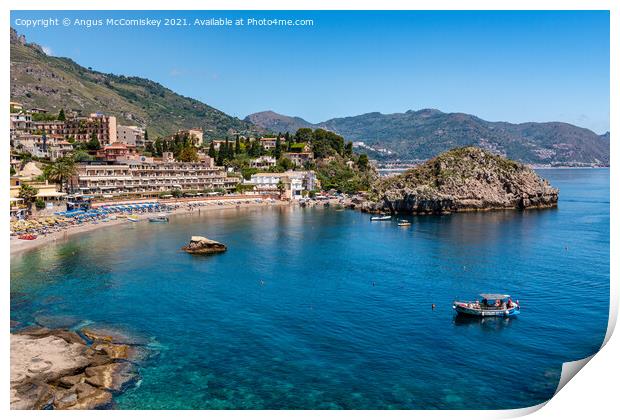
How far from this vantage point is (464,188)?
137 ft

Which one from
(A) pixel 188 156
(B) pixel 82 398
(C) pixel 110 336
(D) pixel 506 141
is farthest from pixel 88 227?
(D) pixel 506 141

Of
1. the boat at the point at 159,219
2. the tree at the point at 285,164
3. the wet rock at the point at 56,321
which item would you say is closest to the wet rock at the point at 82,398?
the wet rock at the point at 56,321

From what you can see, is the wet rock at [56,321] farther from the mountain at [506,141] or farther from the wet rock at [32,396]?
the mountain at [506,141]

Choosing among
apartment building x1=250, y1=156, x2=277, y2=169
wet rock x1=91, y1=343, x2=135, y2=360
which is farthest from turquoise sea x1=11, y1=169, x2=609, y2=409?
apartment building x1=250, y1=156, x2=277, y2=169

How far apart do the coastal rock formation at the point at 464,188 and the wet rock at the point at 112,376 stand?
103 ft

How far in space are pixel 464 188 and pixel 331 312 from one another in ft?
96.0

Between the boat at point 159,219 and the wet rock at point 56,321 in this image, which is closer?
the wet rock at point 56,321

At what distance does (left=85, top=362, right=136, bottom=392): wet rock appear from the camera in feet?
34.2

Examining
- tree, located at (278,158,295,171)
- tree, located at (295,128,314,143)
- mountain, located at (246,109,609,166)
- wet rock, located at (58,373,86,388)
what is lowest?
wet rock, located at (58,373,86,388)

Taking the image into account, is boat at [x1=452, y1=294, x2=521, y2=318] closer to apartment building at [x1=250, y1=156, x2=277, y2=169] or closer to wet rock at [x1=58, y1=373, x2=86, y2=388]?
wet rock at [x1=58, y1=373, x2=86, y2=388]

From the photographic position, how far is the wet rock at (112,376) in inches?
410

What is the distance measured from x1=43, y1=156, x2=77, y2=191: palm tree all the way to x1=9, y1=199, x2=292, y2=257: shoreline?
5.13 metres
